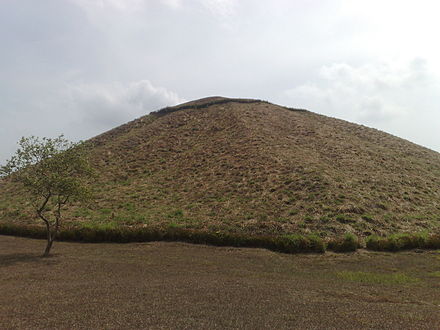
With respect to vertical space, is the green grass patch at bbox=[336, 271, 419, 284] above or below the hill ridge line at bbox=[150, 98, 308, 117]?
below

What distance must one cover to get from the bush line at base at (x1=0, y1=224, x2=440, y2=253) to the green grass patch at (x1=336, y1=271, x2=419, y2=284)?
17.3 feet

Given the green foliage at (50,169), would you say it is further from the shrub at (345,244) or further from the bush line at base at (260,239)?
the shrub at (345,244)

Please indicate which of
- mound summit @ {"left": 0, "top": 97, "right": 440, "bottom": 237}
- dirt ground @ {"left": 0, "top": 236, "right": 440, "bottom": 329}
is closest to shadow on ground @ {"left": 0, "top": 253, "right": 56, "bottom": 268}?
dirt ground @ {"left": 0, "top": 236, "right": 440, "bottom": 329}

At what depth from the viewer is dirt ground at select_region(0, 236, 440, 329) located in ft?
34.2

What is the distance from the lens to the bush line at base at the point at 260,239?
2352cm

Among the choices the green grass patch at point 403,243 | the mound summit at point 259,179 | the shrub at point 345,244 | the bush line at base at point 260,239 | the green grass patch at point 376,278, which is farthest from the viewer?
the mound summit at point 259,179

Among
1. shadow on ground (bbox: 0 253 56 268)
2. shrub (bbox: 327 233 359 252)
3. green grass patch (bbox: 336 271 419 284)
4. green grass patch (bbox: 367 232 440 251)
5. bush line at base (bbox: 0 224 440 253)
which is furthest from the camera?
green grass patch (bbox: 367 232 440 251)

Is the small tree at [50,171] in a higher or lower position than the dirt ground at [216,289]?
higher

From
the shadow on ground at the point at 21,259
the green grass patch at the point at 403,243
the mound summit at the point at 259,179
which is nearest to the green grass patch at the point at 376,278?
the green grass patch at the point at 403,243

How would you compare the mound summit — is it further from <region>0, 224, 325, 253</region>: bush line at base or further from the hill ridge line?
the hill ridge line

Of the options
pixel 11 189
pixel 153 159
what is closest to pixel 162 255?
pixel 153 159

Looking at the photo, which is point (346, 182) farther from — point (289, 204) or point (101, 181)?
point (101, 181)

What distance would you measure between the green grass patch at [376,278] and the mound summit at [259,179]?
346 inches

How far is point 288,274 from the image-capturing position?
58.5 feet
